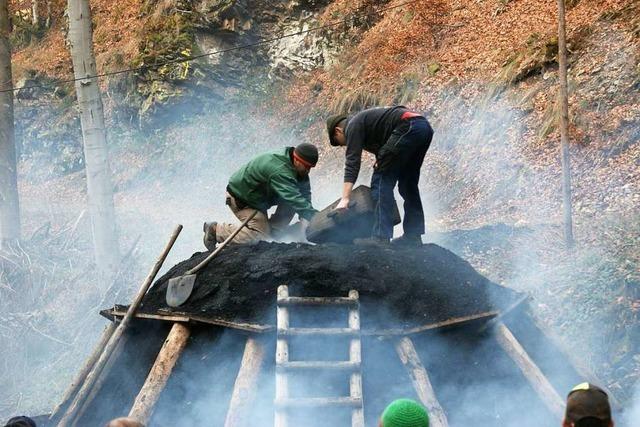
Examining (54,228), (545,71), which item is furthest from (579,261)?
(54,228)

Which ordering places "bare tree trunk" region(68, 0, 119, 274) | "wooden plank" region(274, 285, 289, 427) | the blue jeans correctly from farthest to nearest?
"bare tree trunk" region(68, 0, 119, 274)
the blue jeans
"wooden plank" region(274, 285, 289, 427)

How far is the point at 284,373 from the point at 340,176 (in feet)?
32.9

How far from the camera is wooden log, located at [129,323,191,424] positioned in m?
4.54

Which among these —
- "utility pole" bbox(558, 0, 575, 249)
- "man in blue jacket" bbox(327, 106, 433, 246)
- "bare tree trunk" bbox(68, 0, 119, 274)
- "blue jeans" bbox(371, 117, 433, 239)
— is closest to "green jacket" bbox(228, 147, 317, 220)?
"man in blue jacket" bbox(327, 106, 433, 246)

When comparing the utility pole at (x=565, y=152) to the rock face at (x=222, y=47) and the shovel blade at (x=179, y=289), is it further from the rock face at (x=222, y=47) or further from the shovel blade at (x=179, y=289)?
the rock face at (x=222, y=47)

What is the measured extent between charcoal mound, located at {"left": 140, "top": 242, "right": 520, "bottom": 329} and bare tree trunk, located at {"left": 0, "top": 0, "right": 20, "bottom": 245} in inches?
316

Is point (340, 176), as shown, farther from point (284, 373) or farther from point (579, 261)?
point (284, 373)

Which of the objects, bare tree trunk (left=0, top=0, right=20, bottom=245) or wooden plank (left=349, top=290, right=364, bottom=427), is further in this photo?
bare tree trunk (left=0, top=0, right=20, bottom=245)

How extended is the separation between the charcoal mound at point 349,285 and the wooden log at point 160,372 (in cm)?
19

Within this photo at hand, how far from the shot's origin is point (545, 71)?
12.0 m

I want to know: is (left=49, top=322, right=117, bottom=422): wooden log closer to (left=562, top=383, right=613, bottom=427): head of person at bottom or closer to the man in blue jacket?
the man in blue jacket

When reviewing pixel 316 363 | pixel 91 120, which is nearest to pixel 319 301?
pixel 316 363

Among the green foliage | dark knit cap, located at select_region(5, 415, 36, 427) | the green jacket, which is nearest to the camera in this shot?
dark knit cap, located at select_region(5, 415, 36, 427)

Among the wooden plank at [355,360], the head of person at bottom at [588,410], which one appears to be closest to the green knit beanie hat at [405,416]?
the head of person at bottom at [588,410]
